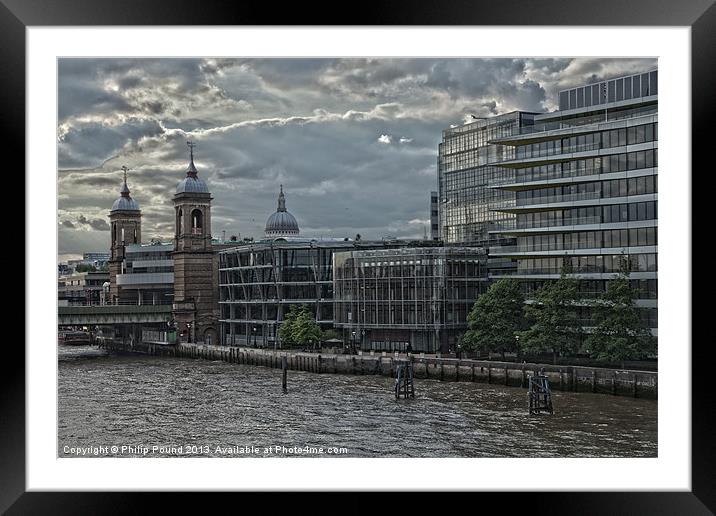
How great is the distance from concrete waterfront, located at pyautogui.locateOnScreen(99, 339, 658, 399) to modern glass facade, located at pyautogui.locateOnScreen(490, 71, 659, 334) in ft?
10.2

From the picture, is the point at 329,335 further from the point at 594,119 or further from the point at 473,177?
the point at 594,119

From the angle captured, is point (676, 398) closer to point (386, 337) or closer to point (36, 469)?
point (36, 469)

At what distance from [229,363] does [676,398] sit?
3474 cm

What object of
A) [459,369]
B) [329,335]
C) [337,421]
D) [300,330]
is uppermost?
[300,330]

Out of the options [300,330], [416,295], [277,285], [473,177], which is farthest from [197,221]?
[416,295]

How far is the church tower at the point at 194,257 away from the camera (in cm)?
5625

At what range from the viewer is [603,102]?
33.3 meters

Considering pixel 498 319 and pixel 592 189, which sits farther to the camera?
pixel 498 319

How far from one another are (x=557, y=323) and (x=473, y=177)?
720 inches

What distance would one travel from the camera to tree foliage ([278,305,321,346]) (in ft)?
141

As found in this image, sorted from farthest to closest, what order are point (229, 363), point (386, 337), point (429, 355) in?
point (229, 363) < point (386, 337) < point (429, 355)

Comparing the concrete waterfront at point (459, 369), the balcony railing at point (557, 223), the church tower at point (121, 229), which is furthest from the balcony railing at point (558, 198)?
the church tower at point (121, 229)

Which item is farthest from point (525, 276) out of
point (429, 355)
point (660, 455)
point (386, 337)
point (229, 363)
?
point (660, 455)

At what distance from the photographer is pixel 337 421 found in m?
22.3
